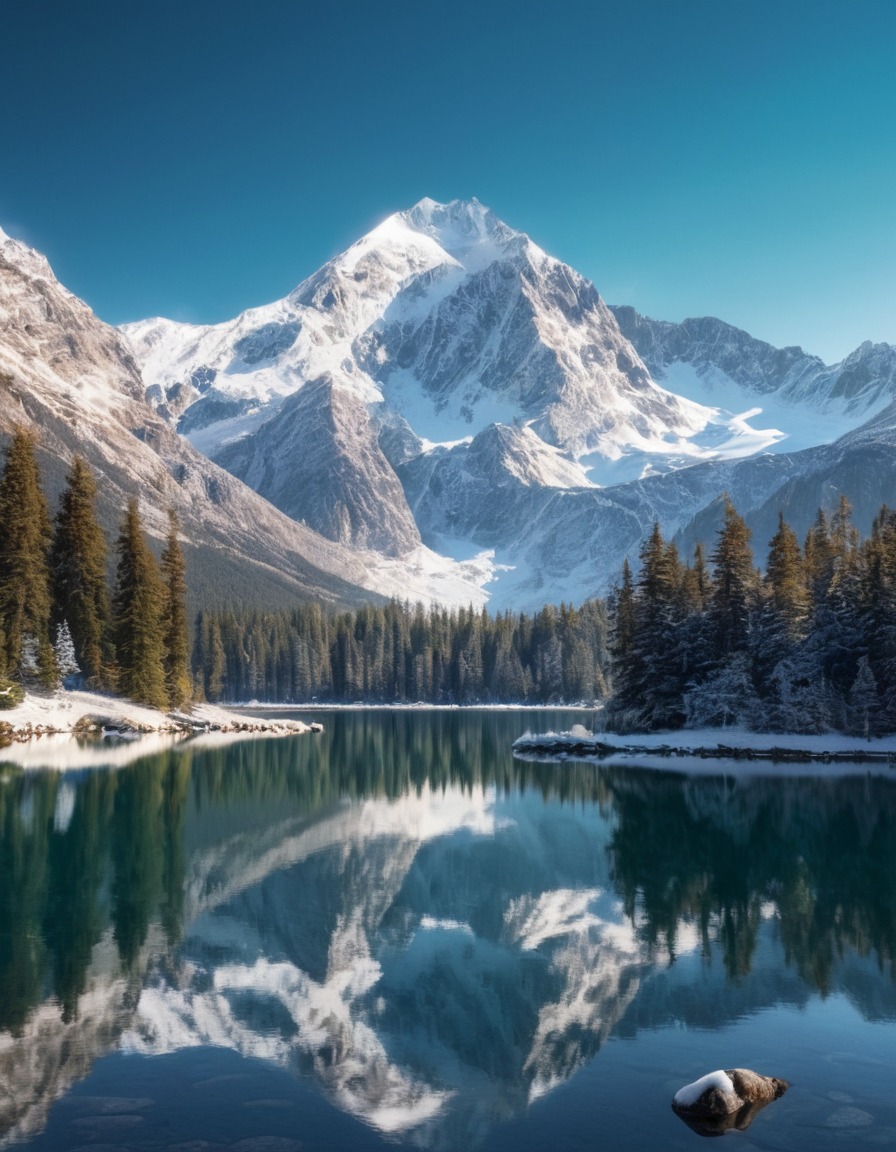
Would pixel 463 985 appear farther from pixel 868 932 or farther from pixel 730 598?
pixel 730 598

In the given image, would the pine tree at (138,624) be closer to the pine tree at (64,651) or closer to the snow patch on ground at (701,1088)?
the pine tree at (64,651)

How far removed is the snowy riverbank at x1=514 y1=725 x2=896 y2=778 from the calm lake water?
2483cm

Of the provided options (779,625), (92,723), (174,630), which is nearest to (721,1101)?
(779,625)

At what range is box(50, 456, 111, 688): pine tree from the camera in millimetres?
87375

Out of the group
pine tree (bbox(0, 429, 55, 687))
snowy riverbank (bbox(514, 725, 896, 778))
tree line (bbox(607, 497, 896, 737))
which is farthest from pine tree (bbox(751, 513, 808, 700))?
pine tree (bbox(0, 429, 55, 687))

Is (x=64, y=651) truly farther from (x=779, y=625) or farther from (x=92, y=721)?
(x=779, y=625)

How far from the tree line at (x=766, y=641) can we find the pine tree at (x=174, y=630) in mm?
42364

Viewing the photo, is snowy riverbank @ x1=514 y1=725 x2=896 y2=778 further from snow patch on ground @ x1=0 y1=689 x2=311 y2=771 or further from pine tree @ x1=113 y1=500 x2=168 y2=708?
pine tree @ x1=113 y1=500 x2=168 y2=708

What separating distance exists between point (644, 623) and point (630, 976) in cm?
6931

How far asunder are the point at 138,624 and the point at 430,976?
72892mm

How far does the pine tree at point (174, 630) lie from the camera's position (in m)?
98.6

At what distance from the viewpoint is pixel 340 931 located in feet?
83.8

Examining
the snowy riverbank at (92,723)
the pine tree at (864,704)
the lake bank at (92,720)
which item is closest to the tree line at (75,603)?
the lake bank at (92,720)

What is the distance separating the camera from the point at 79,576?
87.4m
